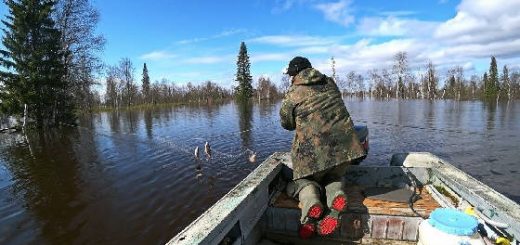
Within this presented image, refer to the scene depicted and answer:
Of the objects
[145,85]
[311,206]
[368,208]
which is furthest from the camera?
[145,85]

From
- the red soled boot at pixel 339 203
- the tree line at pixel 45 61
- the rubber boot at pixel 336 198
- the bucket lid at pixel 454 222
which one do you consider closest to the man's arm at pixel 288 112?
the rubber boot at pixel 336 198

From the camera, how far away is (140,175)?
11.5 metres

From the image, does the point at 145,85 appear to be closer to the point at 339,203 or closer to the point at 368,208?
the point at 368,208

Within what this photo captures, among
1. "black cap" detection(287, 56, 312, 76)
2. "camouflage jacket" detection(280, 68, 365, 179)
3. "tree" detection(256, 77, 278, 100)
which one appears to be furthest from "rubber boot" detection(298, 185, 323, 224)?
"tree" detection(256, 77, 278, 100)

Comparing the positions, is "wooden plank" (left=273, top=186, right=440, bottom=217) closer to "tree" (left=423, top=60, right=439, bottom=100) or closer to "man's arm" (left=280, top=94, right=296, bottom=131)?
"man's arm" (left=280, top=94, right=296, bottom=131)

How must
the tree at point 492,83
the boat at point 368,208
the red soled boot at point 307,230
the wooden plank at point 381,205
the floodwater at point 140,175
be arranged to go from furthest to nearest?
the tree at point 492,83 < the floodwater at point 140,175 < the wooden plank at point 381,205 < the red soled boot at point 307,230 < the boat at point 368,208

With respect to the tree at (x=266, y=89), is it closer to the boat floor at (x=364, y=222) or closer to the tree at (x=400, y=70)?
the tree at (x=400, y=70)

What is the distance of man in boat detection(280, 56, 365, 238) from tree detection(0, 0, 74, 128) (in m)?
27.7

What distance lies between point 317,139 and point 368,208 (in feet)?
3.23

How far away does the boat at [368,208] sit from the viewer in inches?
121

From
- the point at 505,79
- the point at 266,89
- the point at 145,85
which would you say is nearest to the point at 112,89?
the point at 145,85

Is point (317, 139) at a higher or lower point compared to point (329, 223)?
higher

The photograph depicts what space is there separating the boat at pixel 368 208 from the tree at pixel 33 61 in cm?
2725

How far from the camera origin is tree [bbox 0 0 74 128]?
2609 centimetres
